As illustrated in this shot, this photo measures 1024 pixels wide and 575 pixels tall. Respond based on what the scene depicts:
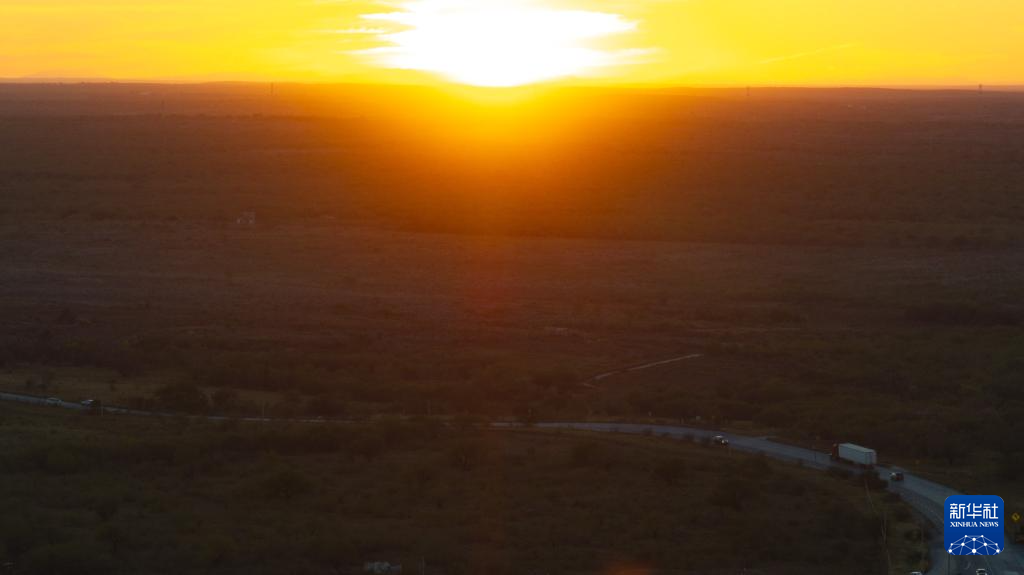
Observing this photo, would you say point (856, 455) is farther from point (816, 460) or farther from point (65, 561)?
point (65, 561)

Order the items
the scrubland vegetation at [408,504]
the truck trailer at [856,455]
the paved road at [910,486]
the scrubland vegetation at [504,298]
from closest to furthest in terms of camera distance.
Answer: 1. the paved road at [910,486]
2. the scrubland vegetation at [408,504]
3. the truck trailer at [856,455]
4. the scrubland vegetation at [504,298]

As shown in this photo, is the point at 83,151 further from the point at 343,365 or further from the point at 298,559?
the point at 298,559

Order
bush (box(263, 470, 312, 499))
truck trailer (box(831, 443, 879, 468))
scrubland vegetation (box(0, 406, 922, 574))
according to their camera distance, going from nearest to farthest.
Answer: scrubland vegetation (box(0, 406, 922, 574)) → bush (box(263, 470, 312, 499)) → truck trailer (box(831, 443, 879, 468))

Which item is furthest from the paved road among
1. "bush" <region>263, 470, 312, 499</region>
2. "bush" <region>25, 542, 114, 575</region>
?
"bush" <region>25, 542, 114, 575</region>

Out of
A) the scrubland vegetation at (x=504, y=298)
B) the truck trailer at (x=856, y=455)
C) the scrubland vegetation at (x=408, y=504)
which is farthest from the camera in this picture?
the scrubland vegetation at (x=504, y=298)

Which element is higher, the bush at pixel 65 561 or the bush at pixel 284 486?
the bush at pixel 65 561

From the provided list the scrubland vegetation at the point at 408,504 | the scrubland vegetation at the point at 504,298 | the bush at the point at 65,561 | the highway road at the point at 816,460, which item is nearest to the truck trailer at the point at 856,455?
the highway road at the point at 816,460

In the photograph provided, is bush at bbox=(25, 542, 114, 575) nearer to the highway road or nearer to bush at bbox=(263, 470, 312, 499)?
bush at bbox=(263, 470, 312, 499)

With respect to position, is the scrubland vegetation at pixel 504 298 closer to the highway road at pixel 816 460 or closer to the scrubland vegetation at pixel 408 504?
the scrubland vegetation at pixel 408 504
